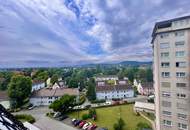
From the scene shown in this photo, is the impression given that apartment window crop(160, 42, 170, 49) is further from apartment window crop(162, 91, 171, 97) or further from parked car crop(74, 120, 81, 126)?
parked car crop(74, 120, 81, 126)

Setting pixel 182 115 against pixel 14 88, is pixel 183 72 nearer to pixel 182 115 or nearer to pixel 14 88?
pixel 182 115

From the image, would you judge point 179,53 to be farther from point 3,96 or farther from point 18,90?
point 3,96

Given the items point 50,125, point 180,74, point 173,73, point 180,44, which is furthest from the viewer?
point 50,125

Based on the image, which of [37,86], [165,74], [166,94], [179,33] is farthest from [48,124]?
[37,86]

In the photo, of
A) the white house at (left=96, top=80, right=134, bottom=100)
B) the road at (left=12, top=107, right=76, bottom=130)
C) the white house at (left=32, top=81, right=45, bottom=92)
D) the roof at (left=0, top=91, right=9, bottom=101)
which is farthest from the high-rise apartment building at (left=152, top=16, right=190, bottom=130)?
the white house at (left=32, top=81, right=45, bottom=92)

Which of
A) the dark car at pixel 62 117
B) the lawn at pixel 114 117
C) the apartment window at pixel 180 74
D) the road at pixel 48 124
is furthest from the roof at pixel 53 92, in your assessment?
the apartment window at pixel 180 74

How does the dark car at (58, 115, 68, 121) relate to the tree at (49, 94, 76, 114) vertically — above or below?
below
